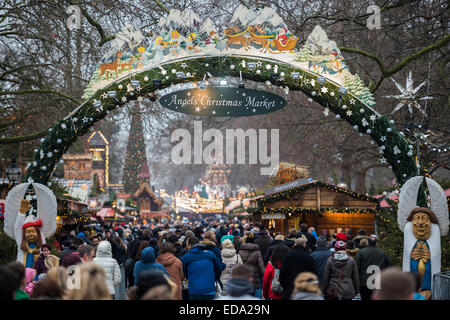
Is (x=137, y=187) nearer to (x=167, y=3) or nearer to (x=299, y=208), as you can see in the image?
(x=299, y=208)

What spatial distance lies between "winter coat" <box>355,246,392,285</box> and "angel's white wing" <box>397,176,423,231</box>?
0.82 metres

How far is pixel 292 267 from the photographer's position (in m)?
9.05

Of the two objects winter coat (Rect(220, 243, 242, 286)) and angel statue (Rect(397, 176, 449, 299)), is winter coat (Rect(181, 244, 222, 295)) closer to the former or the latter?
winter coat (Rect(220, 243, 242, 286))

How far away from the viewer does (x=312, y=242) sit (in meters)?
17.7

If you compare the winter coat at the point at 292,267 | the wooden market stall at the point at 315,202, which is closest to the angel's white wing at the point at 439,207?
the winter coat at the point at 292,267

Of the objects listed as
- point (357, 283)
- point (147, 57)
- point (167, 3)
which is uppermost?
point (167, 3)

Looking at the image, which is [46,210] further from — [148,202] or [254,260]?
[148,202]

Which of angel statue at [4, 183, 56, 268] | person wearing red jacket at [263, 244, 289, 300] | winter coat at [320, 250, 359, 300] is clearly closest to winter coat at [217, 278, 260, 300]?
person wearing red jacket at [263, 244, 289, 300]

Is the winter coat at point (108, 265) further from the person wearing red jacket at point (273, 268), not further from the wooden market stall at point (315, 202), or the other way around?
the wooden market stall at point (315, 202)

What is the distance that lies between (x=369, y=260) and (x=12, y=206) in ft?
23.2
